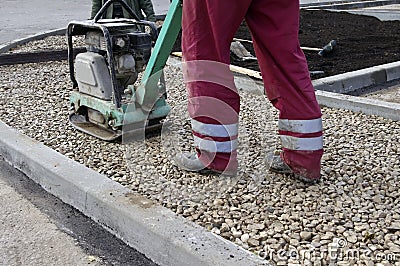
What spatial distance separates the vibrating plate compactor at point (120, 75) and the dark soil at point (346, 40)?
268 cm

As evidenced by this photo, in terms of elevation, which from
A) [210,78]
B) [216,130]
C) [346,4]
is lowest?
[346,4]

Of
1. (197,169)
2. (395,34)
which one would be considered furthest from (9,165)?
(395,34)

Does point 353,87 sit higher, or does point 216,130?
point 216,130

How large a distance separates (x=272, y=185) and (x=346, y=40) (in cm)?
608

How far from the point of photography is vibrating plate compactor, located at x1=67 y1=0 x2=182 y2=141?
4598mm

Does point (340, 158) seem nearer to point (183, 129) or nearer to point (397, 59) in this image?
point (183, 129)

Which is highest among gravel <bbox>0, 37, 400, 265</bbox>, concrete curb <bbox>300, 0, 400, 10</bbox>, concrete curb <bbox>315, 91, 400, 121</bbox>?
concrete curb <bbox>315, 91, 400, 121</bbox>

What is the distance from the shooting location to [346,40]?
9.30m

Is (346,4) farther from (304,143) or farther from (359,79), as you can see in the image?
(304,143)

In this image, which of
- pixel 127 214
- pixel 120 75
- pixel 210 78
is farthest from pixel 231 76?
pixel 120 75

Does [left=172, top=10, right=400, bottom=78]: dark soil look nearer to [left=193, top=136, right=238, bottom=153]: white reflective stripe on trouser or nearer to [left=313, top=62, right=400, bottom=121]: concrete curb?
[left=313, top=62, right=400, bottom=121]: concrete curb

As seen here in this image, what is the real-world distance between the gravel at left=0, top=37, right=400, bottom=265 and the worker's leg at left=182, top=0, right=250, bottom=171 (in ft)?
0.96

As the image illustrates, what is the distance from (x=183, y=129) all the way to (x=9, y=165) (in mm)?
1452

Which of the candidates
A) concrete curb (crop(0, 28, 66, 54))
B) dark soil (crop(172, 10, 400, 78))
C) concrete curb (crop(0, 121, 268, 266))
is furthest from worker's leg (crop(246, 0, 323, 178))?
concrete curb (crop(0, 28, 66, 54))
